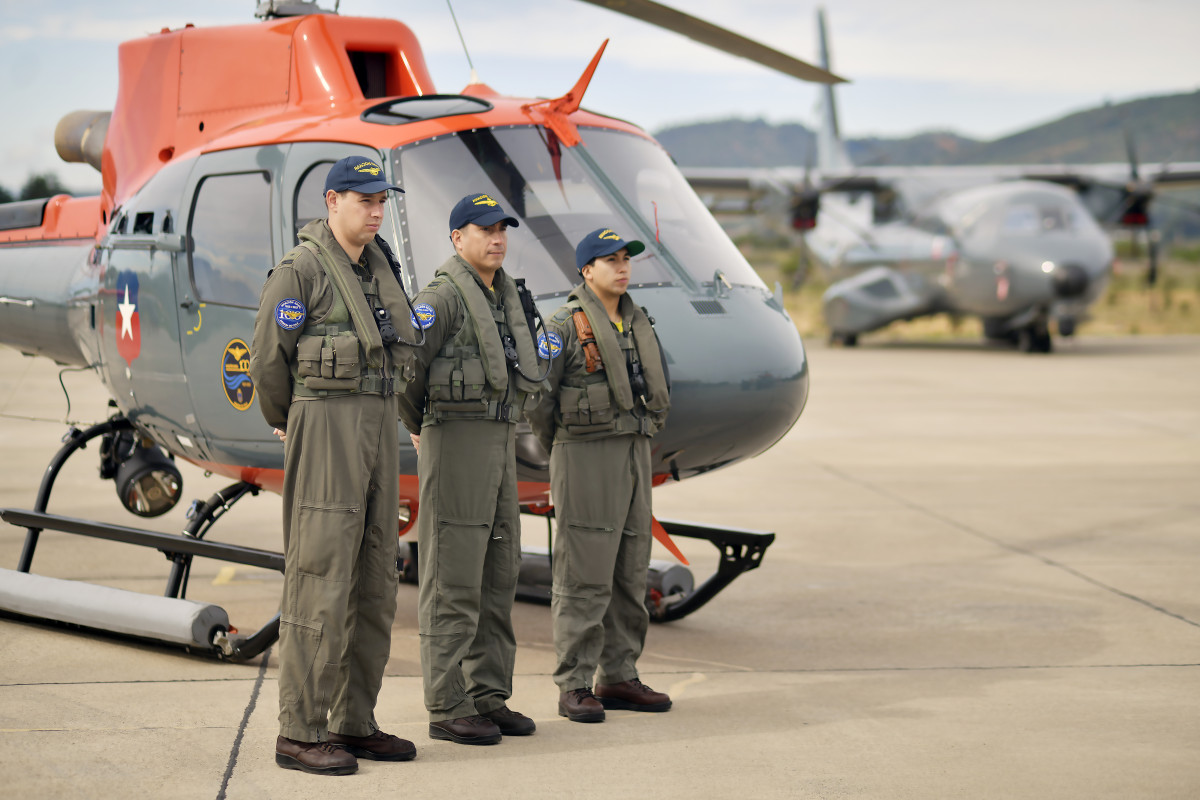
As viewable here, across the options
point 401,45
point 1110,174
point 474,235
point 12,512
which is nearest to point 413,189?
point 474,235

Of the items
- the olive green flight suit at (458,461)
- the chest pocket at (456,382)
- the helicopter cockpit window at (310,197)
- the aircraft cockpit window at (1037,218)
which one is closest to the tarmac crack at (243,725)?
the olive green flight suit at (458,461)

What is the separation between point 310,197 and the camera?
5.02 metres

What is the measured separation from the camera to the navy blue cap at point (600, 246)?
4402 mm

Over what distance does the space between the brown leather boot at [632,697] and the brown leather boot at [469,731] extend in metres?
0.58

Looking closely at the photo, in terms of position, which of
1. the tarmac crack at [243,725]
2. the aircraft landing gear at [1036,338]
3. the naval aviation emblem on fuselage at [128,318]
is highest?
the naval aviation emblem on fuselage at [128,318]

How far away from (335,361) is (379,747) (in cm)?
128

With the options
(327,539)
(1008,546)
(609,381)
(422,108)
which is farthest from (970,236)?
(327,539)

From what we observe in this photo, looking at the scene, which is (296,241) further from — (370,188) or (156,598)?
(156,598)

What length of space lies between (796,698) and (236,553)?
2.46 metres

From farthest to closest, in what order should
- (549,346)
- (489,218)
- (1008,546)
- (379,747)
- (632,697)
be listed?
1. (1008,546)
2. (632,697)
3. (549,346)
4. (489,218)
5. (379,747)

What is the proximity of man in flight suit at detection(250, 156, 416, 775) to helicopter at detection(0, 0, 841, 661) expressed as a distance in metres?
0.51

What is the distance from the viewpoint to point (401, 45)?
6.05 meters

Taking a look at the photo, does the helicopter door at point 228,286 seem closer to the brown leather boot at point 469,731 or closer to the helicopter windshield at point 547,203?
the helicopter windshield at point 547,203

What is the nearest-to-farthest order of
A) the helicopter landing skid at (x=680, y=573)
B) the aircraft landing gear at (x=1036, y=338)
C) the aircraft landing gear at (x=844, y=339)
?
1. the helicopter landing skid at (x=680, y=573)
2. the aircraft landing gear at (x=1036, y=338)
3. the aircraft landing gear at (x=844, y=339)
